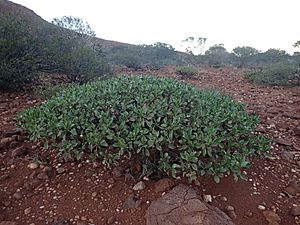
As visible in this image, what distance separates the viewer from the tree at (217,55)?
550 inches

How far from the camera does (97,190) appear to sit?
95.2 inches

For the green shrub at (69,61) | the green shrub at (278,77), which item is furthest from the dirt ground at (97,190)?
the green shrub at (278,77)

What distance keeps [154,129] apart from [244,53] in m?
15.7

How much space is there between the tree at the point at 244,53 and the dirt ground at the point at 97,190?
44.1 feet

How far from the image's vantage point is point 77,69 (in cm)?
614

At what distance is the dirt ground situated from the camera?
2205 millimetres

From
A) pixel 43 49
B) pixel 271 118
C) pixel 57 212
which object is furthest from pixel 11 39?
pixel 271 118

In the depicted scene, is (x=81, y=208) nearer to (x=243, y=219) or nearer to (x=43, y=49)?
(x=243, y=219)

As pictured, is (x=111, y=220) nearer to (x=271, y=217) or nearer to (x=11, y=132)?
(x=271, y=217)

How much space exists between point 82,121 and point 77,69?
392cm

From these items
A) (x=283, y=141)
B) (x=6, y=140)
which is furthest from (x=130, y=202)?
(x=283, y=141)

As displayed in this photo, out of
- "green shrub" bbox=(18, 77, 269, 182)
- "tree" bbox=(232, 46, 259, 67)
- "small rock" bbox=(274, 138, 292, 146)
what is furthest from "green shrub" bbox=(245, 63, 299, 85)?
"tree" bbox=(232, 46, 259, 67)

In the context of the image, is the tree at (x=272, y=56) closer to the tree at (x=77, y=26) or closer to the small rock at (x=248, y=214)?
the tree at (x=77, y=26)

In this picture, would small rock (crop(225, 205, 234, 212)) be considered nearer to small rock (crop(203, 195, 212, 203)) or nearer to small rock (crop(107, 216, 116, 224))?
small rock (crop(203, 195, 212, 203))
